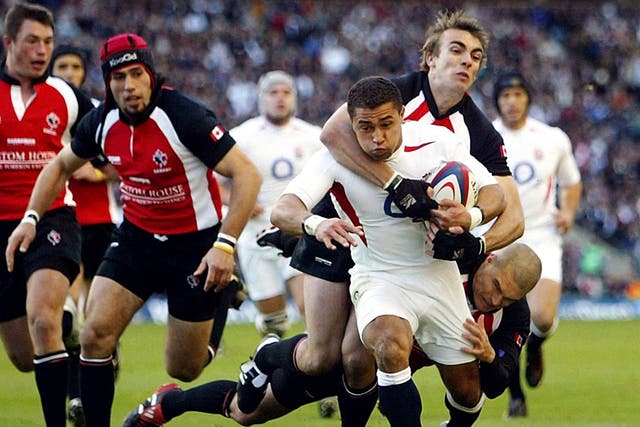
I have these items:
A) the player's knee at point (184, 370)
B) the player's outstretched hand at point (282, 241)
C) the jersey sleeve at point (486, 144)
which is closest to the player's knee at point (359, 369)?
the player's outstretched hand at point (282, 241)

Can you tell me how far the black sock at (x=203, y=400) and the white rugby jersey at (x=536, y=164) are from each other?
4596mm

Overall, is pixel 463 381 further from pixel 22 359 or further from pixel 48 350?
pixel 22 359

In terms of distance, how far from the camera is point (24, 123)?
8562 millimetres

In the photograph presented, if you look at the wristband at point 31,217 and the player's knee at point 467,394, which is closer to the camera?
the player's knee at point 467,394

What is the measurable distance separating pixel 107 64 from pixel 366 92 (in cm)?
191

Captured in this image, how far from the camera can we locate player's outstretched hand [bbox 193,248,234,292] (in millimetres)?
7168

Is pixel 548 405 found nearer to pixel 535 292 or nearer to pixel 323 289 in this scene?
pixel 535 292

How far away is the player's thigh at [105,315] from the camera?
743 centimetres

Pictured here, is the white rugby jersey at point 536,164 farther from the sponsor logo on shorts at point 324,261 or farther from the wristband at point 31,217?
the wristband at point 31,217

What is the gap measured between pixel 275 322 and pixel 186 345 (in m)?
3.87

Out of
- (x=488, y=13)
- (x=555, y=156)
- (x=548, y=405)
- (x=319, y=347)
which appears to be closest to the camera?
(x=319, y=347)

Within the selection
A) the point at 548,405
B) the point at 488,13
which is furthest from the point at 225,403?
the point at 488,13

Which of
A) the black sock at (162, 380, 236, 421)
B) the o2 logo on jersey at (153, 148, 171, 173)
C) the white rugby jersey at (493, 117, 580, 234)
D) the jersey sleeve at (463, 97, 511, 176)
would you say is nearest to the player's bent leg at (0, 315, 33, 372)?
the black sock at (162, 380, 236, 421)

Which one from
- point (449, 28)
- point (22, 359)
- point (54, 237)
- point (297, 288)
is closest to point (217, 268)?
point (54, 237)
